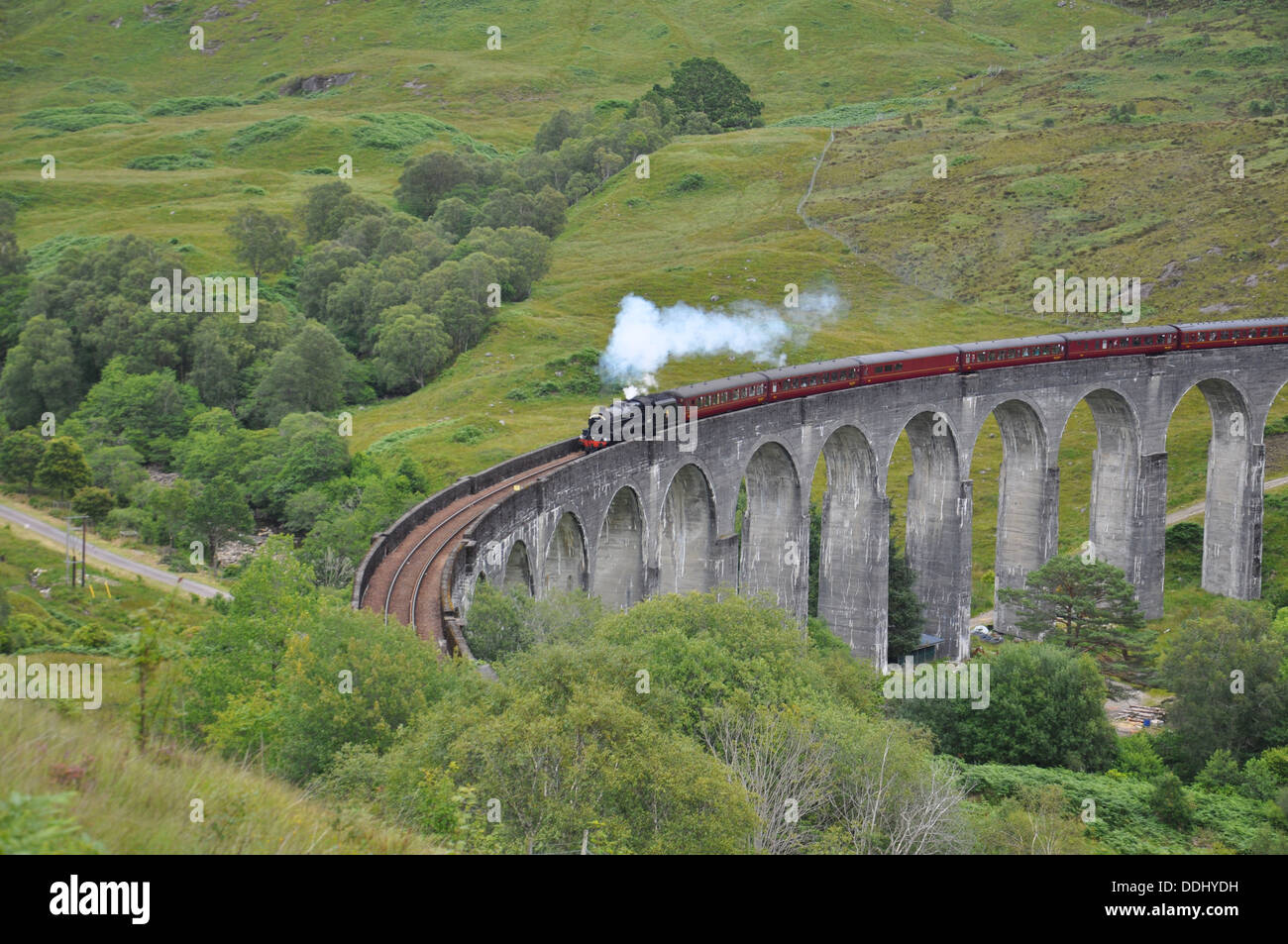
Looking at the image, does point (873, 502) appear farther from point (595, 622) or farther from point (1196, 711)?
point (595, 622)

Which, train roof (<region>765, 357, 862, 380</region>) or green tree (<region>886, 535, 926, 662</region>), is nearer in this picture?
train roof (<region>765, 357, 862, 380</region>)

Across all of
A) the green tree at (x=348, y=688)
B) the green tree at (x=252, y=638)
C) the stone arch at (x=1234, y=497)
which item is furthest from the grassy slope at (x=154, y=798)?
the stone arch at (x=1234, y=497)

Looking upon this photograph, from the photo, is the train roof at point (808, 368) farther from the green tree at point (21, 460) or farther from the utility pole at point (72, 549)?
the green tree at point (21, 460)

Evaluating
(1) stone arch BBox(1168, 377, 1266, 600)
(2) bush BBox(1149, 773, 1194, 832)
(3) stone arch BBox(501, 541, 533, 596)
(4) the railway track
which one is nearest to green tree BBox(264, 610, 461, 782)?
(4) the railway track

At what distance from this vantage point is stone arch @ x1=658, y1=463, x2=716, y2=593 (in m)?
59.8

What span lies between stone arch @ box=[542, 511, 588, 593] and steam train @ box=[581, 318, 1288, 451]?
17.4 feet

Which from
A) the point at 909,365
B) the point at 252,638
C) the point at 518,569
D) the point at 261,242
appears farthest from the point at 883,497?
the point at 261,242

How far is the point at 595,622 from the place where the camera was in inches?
1614

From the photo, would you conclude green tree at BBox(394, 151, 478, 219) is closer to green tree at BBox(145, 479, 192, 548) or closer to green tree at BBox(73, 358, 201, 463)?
green tree at BBox(73, 358, 201, 463)

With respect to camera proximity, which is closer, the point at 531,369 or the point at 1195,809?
the point at 1195,809

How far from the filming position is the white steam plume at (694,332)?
101750mm

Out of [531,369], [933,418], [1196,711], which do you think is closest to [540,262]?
[531,369]

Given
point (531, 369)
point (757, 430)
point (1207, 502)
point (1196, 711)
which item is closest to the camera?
point (1196, 711)

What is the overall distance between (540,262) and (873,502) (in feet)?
241
